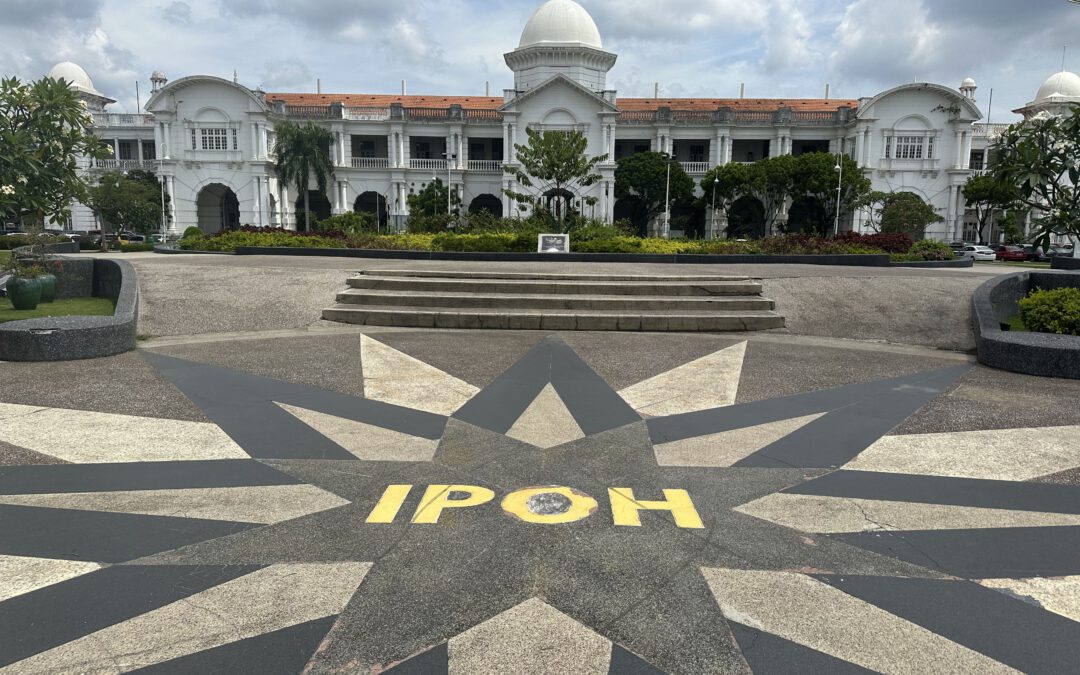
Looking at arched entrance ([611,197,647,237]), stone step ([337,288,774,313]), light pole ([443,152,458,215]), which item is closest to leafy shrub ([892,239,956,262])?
stone step ([337,288,774,313])

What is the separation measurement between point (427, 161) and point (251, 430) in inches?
2240

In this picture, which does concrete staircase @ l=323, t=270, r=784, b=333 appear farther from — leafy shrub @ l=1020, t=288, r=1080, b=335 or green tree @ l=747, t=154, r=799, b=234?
green tree @ l=747, t=154, r=799, b=234

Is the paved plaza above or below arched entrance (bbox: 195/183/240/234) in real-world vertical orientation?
below

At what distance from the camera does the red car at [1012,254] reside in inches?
1868

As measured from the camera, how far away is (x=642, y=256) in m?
24.3

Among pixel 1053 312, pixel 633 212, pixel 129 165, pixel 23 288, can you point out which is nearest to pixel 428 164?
pixel 633 212

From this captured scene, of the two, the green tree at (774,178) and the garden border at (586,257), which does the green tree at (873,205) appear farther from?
the garden border at (586,257)

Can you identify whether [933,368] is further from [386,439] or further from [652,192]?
[652,192]

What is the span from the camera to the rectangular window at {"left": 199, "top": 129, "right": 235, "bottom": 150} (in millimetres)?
57469

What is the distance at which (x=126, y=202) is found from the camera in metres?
52.2

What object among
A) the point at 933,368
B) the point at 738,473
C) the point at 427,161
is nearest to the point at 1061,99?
the point at 427,161

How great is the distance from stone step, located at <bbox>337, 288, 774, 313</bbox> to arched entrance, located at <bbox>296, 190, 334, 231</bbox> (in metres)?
50.2

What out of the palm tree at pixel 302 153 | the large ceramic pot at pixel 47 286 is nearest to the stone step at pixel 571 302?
the large ceramic pot at pixel 47 286

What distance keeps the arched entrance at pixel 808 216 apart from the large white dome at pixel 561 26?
22522mm
